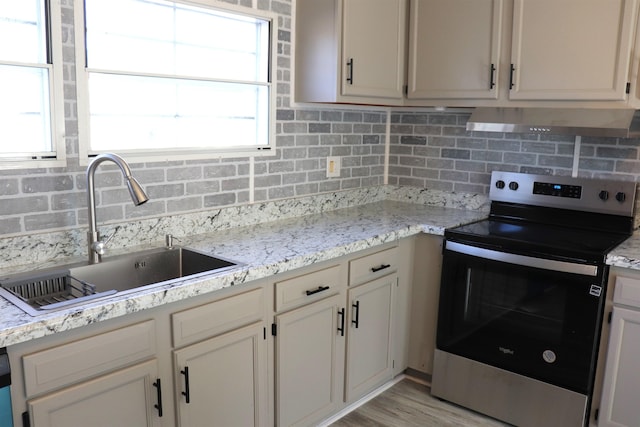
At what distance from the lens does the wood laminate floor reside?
8.80ft

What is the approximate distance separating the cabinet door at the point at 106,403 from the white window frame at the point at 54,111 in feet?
2.70

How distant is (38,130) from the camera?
2021 mm

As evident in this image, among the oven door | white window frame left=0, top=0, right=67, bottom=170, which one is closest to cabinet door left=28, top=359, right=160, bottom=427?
white window frame left=0, top=0, right=67, bottom=170

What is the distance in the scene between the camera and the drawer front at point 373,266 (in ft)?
8.38

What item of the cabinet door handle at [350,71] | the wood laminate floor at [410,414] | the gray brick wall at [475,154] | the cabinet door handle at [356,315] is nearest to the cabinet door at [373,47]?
the cabinet door handle at [350,71]

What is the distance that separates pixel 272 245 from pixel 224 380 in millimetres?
590

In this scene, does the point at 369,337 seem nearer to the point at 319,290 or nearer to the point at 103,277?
the point at 319,290

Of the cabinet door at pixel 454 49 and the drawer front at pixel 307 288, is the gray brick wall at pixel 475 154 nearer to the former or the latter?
the cabinet door at pixel 454 49

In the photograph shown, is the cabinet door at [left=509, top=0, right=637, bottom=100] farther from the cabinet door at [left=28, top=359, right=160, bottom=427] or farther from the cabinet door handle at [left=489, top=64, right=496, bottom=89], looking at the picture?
the cabinet door at [left=28, top=359, right=160, bottom=427]

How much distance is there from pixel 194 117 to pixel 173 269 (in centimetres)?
72

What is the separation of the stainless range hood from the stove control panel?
356 millimetres

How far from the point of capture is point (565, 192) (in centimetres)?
295

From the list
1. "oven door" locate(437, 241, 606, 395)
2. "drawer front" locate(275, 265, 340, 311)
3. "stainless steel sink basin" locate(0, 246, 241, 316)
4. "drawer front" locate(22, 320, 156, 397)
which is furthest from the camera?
"oven door" locate(437, 241, 606, 395)

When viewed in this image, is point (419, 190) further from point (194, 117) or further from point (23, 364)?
point (23, 364)
